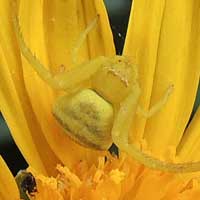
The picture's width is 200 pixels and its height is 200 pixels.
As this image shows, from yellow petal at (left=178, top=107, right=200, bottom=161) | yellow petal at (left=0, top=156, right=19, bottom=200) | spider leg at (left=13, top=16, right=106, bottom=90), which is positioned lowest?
yellow petal at (left=178, top=107, right=200, bottom=161)

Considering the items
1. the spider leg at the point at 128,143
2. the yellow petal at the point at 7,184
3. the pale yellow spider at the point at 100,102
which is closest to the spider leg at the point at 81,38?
the pale yellow spider at the point at 100,102

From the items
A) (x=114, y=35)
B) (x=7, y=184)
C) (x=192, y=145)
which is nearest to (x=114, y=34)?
(x=114, y=35)

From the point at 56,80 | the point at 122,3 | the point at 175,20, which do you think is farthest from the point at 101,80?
the point at 122,3

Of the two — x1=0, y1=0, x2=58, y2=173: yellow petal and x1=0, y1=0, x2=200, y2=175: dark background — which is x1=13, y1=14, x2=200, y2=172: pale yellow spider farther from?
x1=0, y1=0, x2=200, y2=175: dark background

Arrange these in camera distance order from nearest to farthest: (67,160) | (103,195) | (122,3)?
(103,195)
(67,160)
(122,3)

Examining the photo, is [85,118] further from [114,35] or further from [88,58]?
[114,35]

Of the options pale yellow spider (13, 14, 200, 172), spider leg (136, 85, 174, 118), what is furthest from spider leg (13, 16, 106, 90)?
spider leg (136, 85, 174, 118)

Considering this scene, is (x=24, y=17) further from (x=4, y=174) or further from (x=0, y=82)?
(x=4, y=174)

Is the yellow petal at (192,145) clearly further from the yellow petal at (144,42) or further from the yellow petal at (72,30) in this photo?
the yellow petal at (72,30)
